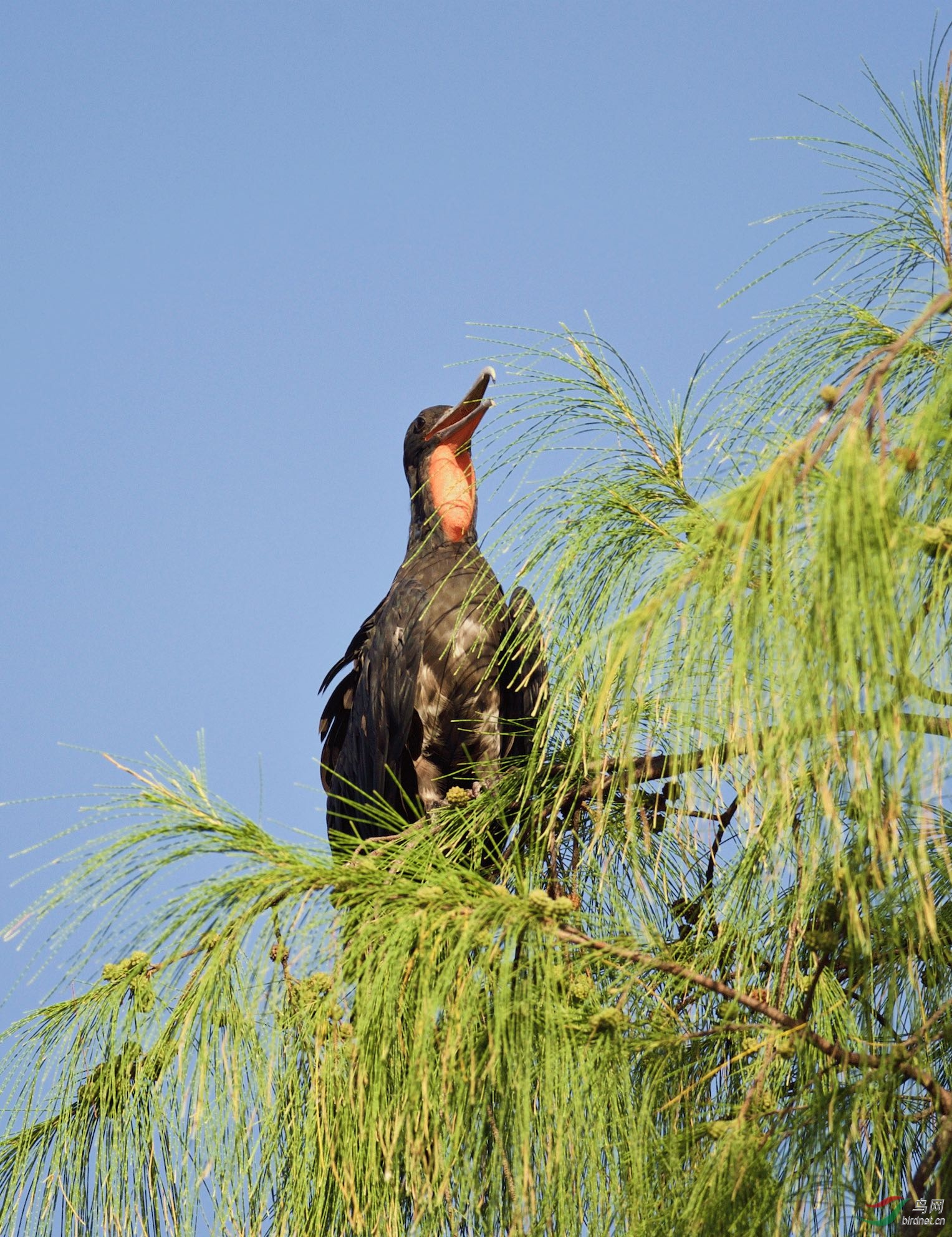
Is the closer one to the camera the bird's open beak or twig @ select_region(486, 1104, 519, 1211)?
Result: twig @ select_region(486, 1104, 519, 1211)

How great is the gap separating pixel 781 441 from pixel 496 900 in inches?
25.5

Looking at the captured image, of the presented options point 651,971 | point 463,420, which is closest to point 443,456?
point 463,420

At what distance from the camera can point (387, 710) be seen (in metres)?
3.35

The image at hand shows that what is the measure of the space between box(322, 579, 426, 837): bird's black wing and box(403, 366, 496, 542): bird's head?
0.34 metres

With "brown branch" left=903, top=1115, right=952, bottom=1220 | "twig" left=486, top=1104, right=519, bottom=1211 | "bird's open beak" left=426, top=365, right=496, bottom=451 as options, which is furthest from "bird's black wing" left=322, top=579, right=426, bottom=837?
"brown branch" left=903, top=1115, right=952, bottom=1220

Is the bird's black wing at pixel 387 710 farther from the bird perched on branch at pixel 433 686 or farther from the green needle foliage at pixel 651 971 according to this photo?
the green needle foliage at pixel 651 971

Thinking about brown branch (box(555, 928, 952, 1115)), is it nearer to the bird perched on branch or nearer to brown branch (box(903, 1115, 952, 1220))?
brown branch (box(903, 1115, 952, 1220))

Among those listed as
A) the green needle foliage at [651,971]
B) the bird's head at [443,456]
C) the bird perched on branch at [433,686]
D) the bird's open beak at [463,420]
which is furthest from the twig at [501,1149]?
the bird's open beak at [463,420]

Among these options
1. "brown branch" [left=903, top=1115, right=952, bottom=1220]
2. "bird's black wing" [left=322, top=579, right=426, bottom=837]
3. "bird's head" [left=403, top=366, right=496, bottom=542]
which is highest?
"bird's head" [left=403, top=366, right=496, bottom=542]

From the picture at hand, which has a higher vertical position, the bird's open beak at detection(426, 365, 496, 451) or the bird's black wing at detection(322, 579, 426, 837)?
the bird's open beak at detection(426, 365, 496, 451)

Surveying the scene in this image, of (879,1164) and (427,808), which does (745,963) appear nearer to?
(879,1164)

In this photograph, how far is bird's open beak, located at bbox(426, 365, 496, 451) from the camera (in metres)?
3.88

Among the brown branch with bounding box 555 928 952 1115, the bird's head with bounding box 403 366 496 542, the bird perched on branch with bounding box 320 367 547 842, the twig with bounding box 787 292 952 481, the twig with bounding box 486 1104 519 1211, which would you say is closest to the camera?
the twig with bounding box 787 292 952 481

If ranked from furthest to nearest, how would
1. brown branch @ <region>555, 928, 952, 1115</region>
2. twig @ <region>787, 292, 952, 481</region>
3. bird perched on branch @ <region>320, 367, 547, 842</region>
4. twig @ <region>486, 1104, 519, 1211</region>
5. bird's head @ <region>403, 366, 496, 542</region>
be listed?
bird's head @ <region>403, 366, 496, 542</region> < bird perched on branch @ <region>320, 367, 547, 842</region> < twig @ <region>486, 1104, 519, 1211</region> < brown branch @ <region>555, 928, 952, 1115</region> < twig @ <region>787, 292, 952, 481</region>
